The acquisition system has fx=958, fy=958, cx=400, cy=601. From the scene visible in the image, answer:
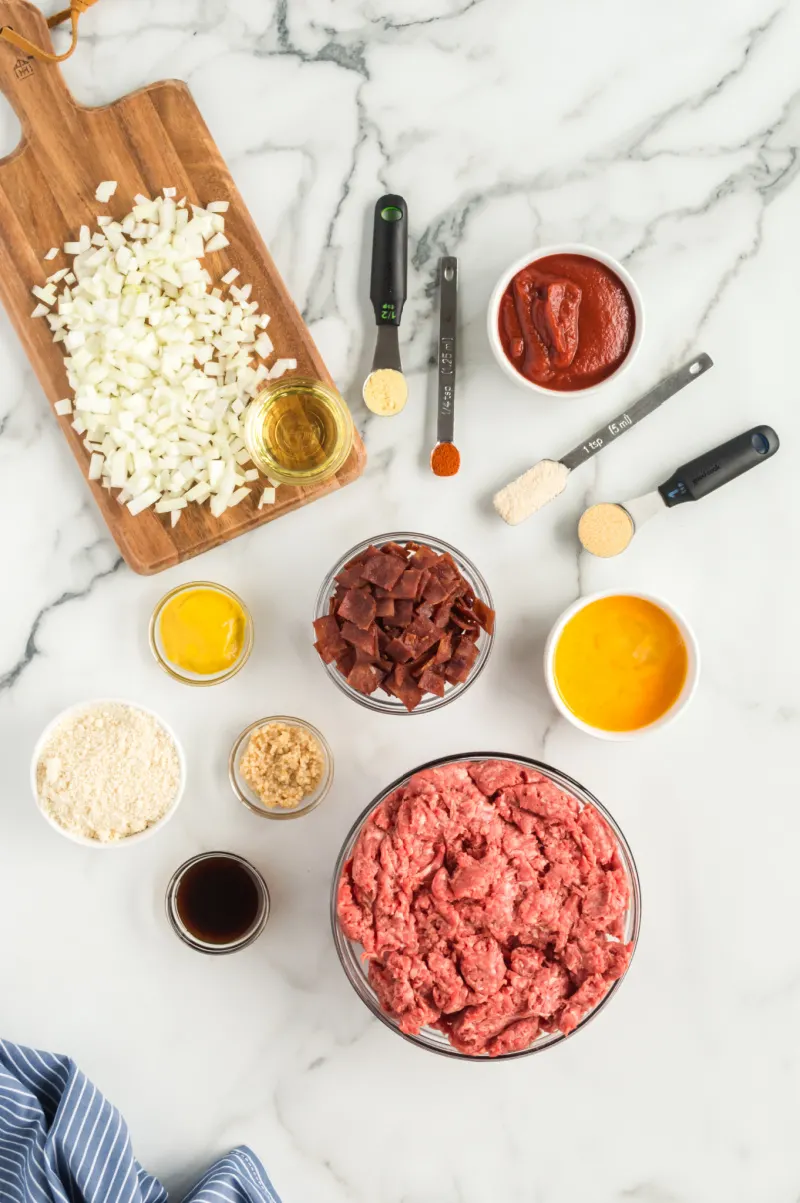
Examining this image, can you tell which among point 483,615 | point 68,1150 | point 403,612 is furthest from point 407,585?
point 68,1150

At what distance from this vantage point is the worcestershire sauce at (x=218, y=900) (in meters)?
2.23

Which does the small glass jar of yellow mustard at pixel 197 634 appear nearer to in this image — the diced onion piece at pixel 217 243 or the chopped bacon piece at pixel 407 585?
the chopped bacon piece at pixel 407 585

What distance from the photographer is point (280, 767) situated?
2219mm

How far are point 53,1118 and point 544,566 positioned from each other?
5.61ft

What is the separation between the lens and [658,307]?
2326 mm

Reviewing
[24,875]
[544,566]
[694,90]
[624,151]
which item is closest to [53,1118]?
[24,875]

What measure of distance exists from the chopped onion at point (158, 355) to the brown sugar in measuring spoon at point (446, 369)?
41 cm

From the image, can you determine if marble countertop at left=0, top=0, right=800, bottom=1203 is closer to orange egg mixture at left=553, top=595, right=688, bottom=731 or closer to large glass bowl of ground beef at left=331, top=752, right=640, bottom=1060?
orange egg mixture at left=553, top=595, right=688, bottom=731

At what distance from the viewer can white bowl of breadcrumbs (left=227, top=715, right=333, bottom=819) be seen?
2.22 meters

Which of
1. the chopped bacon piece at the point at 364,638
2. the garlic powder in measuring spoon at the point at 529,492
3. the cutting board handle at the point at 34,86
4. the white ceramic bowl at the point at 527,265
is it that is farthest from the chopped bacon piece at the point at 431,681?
the cutting board handle at the point at 34,86

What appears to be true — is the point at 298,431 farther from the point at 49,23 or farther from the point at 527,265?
the point at 49,23

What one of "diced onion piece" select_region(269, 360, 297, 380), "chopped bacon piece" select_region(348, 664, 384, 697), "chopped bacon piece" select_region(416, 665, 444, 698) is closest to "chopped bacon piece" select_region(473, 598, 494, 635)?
"chopped bacon piece" select_region(416, 665, 444, 698)

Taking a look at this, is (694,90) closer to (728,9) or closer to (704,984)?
(728,9)

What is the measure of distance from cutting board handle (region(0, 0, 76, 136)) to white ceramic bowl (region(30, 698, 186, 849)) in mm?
1325
